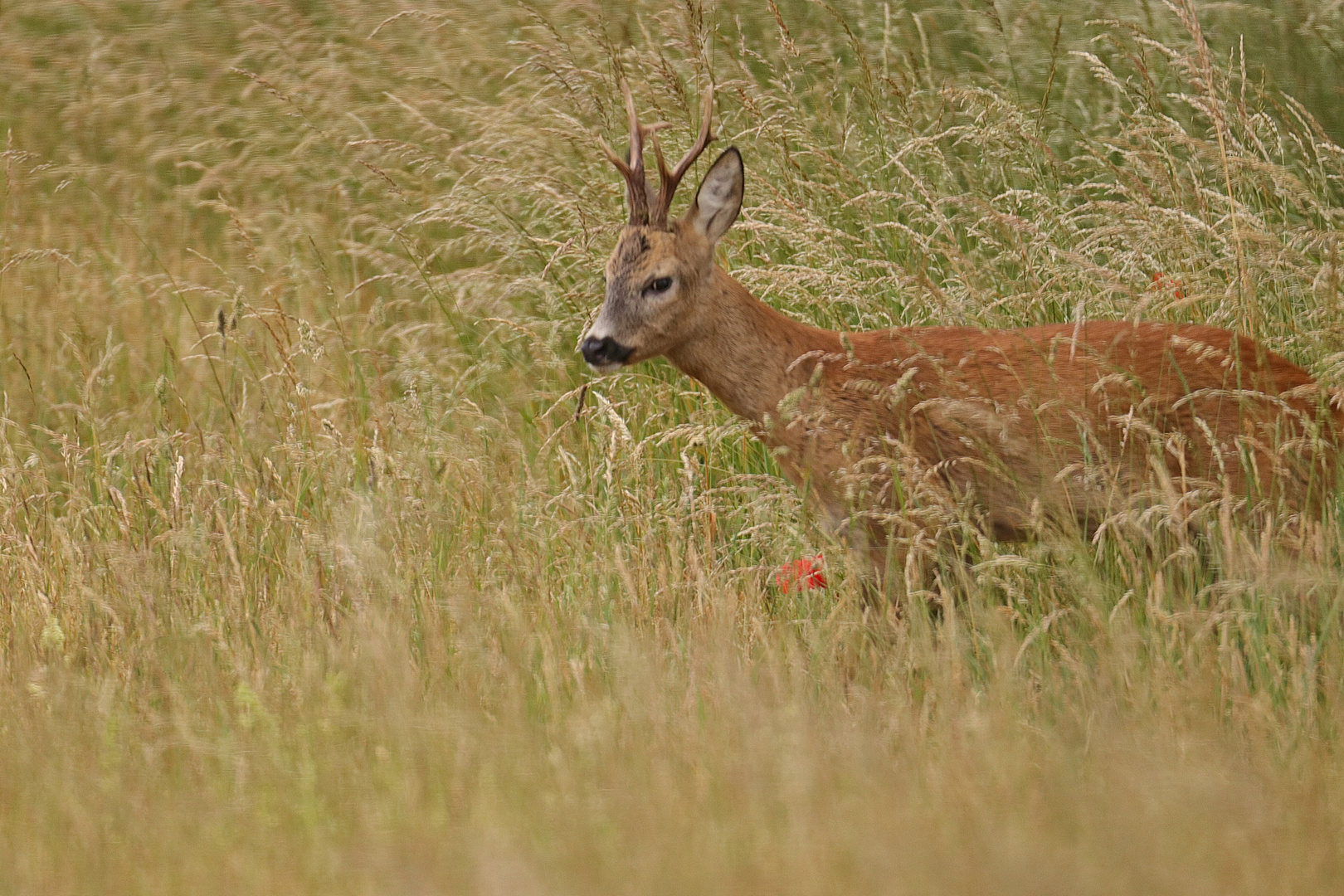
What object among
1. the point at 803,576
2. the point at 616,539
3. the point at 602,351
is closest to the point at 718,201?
the point at 602,351

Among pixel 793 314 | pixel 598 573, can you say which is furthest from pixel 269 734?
pixel 793 314

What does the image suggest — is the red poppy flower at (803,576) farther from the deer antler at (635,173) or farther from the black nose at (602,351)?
the deer antler at (635,173)

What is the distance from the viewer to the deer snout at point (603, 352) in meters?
4.82

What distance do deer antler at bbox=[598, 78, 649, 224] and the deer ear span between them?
6.0 inches

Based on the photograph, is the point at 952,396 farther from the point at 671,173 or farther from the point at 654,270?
the point at 671,173

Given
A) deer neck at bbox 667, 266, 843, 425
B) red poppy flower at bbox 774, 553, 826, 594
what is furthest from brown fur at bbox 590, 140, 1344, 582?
red poppy flower at bbox 774, 553, 826, 594

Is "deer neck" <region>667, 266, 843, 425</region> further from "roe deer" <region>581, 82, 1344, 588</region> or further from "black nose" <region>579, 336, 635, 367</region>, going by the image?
"black nose" <region>579, 336, 635, 367</region>

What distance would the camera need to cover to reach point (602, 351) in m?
4.82

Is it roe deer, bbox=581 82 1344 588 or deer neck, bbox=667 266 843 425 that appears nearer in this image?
roe deer, bbox=581 82 1344 588

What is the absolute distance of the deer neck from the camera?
497 cm

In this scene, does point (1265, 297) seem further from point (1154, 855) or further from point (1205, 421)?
point (1154, 855)

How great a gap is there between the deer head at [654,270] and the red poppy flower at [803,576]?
2.51ft

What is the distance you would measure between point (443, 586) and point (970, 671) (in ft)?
4.61

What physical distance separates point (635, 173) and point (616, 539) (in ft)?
3.46
